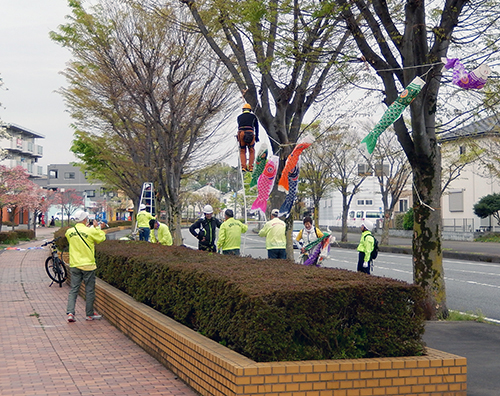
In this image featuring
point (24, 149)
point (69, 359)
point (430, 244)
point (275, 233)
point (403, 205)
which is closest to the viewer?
point (69, 359)

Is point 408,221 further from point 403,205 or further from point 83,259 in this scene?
point 83,259

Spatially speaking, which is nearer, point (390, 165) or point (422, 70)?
point (422, 70)

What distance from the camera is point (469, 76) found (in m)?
8.77

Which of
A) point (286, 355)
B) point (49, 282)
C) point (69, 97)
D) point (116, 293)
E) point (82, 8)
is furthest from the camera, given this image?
point (69, 97)

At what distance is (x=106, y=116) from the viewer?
2489 cm

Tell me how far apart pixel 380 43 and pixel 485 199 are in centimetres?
3263

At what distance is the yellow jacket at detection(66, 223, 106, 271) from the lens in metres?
10.5

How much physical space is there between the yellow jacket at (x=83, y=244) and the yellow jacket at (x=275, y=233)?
11.7 ft

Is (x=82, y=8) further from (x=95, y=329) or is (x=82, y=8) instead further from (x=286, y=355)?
(x=286, y=355)

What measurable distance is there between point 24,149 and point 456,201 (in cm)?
5266

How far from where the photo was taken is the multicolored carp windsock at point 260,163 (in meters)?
13.0

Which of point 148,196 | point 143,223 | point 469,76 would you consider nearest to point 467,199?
point 148,196

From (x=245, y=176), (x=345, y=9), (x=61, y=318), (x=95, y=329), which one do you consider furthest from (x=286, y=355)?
(x=245, y=176)

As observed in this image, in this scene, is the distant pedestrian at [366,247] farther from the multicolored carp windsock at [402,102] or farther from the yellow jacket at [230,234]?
the multicolored carp windsock at [402,102]
